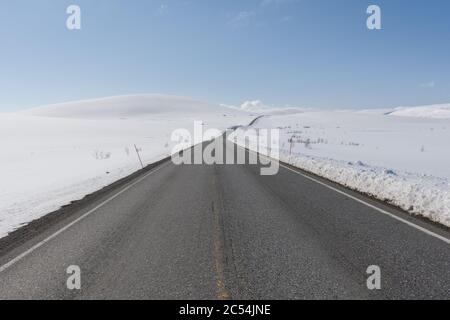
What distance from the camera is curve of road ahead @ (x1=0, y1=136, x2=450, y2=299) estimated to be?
15.0ft

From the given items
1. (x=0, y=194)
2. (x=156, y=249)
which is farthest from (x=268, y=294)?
(x=0, y=194)

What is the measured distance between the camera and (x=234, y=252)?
230 inches

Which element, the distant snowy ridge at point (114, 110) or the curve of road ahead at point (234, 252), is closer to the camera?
the curve of road ahead at point (234, 252)

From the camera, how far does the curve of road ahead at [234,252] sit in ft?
15.0

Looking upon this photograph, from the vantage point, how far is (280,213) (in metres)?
8.44

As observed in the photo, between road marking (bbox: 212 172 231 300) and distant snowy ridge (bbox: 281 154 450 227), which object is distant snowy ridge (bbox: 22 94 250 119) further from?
road marking (bbox: 212 172 231 300)

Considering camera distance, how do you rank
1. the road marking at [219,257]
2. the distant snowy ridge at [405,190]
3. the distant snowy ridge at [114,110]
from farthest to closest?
1. the distant snowy ridge at [114,110]
2. the distant snowy ridge at [405,190]
3. the road marking at [219,257]

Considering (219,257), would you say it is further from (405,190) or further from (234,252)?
(405,190)

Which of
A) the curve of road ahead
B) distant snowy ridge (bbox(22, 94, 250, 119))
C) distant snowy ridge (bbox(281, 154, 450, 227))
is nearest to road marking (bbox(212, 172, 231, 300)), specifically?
the curve of road ahead

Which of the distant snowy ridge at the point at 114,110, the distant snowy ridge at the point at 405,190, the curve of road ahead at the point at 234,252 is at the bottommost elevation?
the curve of road ahead at the point at 234,252

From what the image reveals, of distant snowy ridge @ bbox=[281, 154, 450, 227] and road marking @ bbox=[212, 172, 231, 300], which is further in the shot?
distant snowy ridge @ bbox=[281, 154, 450, 227]

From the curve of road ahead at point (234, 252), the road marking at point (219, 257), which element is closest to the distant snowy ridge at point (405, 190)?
the curve of road ahead at point (234, 252)

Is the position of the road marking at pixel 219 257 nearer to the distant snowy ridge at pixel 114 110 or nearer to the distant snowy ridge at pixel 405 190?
the distant snowy ridge at pixel 405 190
